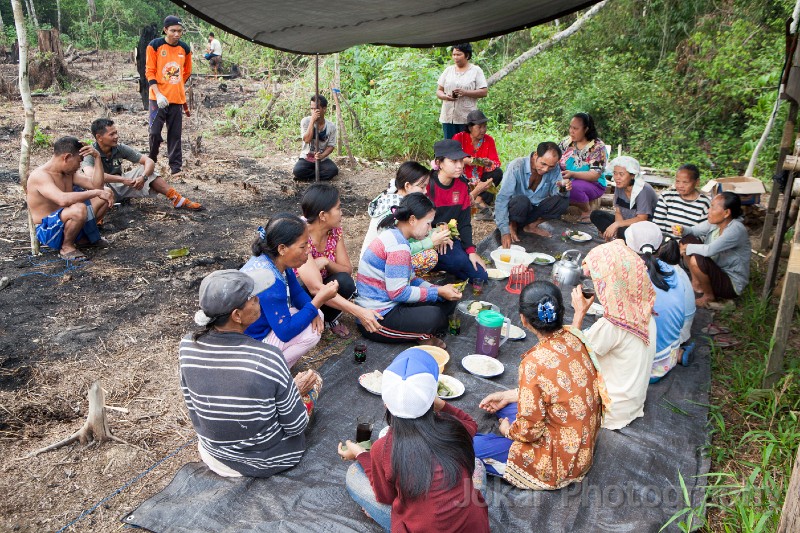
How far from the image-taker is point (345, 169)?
29.2ft

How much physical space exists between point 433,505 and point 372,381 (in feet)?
5.15

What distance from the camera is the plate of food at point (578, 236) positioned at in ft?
19.8

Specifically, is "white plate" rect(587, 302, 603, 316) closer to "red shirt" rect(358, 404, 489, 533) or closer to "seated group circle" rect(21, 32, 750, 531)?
"seated group circle" rect(21, 32, 750, 531)

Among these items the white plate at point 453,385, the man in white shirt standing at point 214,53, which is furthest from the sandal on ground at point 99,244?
the man in white shirt standing at point 214,53

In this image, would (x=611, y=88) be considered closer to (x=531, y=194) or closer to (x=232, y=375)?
(x=531, y=194)

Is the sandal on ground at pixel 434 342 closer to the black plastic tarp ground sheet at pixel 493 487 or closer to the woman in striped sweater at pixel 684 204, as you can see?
the black plastic tarp ground sheet at pixel 493 487

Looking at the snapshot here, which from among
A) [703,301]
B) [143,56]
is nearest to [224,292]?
[703,301]

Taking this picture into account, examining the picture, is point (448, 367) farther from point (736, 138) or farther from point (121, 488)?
point (736, 138)

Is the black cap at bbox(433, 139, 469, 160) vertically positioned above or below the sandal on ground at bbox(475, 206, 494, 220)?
above

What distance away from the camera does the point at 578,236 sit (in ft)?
20.0

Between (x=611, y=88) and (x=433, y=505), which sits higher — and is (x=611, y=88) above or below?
above

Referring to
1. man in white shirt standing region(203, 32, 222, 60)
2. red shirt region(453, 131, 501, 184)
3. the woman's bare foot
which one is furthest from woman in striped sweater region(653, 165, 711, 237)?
man in white shirt standing region(203, 32, 222, 60)

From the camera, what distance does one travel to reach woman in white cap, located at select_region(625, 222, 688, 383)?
3.54 meters

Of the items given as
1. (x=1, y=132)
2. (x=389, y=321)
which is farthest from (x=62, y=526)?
(x=1, y=132)
